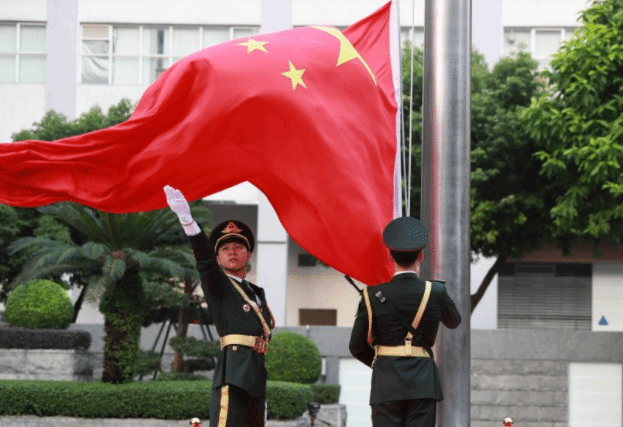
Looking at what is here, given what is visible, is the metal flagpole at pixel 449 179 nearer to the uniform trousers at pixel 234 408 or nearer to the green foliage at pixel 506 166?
the uniform trousers at pixel 234 408

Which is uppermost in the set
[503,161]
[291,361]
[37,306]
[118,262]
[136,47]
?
[136,47]

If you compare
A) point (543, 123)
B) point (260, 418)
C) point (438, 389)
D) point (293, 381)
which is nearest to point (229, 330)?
point (260, 418)

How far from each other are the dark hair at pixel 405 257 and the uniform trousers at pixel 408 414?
2.65ft

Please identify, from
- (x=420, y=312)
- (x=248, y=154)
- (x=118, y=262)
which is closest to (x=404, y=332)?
(x=420, y=312)

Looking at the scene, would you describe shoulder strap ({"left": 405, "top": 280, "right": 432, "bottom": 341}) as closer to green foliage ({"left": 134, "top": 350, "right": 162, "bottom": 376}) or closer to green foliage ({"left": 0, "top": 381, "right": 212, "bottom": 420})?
green foliage ({"left": 0, "top": 381, "right": 212, "bottom": 420})

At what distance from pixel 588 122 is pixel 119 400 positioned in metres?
10.4

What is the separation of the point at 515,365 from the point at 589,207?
378 cm

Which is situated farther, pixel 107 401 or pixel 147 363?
pixel 147 363

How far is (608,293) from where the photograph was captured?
3438 centimetres

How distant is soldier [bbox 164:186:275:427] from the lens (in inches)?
289

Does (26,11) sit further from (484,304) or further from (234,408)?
(234,408)

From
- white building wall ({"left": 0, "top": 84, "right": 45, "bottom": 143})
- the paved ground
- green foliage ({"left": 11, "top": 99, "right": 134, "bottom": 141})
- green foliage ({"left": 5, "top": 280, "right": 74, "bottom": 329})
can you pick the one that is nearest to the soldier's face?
the paved ground

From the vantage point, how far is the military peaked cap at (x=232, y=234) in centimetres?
776

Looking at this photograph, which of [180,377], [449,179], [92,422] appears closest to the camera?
[449,179]
